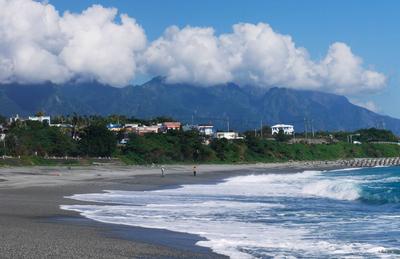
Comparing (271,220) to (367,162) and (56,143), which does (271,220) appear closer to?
(56,143)

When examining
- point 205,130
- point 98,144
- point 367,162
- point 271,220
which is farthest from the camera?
point 205,130

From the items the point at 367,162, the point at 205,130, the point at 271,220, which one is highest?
the point at 205,130

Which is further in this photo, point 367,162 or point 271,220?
point 367,162

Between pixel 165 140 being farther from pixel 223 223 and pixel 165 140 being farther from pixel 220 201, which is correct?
pixel 223 223

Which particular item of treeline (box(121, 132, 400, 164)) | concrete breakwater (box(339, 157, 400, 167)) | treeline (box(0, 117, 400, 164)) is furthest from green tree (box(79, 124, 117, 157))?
concrete breakwater (box(339, 157, 400, 167))

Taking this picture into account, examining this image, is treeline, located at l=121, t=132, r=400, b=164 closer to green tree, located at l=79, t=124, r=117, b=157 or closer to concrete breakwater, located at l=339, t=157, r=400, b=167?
green tree, located at l=79, t=124, r=117, b=157

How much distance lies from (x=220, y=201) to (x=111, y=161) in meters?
51.7

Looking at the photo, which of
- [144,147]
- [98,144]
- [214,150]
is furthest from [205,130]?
[98,144]

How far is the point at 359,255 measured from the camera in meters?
13.6

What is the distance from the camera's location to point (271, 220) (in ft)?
68.6

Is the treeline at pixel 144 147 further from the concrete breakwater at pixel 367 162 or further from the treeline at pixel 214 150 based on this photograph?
the concrete breakwater at pixel 367 162

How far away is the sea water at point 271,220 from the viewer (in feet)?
48.0

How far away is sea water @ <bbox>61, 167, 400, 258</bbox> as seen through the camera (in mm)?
14617

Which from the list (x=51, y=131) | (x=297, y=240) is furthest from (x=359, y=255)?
(x=51, y=131)
